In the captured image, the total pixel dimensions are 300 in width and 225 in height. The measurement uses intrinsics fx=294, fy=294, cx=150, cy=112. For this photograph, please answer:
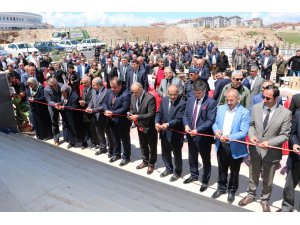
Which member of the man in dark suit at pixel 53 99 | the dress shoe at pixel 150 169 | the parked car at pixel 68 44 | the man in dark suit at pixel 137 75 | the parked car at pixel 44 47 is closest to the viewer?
the dress shoe at pixel 150 169

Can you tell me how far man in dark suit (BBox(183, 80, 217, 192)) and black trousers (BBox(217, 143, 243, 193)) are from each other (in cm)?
33

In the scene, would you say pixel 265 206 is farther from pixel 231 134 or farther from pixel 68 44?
pixel 68 44

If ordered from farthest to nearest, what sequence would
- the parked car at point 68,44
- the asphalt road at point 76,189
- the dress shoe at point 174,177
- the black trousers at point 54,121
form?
the parked car at point 68,44 → the black trousers at point 54,121 → the dress shoe at point 174,177 → the asphalt road at point 76,189

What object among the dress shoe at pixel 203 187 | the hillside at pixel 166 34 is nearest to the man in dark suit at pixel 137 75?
the dress shoe at pixel 203 187

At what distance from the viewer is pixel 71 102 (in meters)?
7.11

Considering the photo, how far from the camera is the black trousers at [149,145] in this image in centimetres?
594

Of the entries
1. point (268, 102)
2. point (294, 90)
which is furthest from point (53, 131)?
point (294, 90)

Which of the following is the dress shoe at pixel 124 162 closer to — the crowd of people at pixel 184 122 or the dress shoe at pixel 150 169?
the crowd of people at pixel 184 122

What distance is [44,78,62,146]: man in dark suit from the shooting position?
23.7 feet

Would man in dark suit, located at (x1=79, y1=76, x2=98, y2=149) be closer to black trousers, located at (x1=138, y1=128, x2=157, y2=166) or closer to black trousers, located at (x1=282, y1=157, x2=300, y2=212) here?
black trousers, located at (x1=138, y1=128, x2=157, y2=166)

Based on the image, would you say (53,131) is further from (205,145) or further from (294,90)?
(294,90)

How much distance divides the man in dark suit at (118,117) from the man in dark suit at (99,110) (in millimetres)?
185

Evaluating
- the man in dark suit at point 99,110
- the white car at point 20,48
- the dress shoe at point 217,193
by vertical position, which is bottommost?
the dress shoe at point 217,193

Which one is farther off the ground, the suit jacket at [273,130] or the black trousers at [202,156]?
the suit jacket at [273,130]
